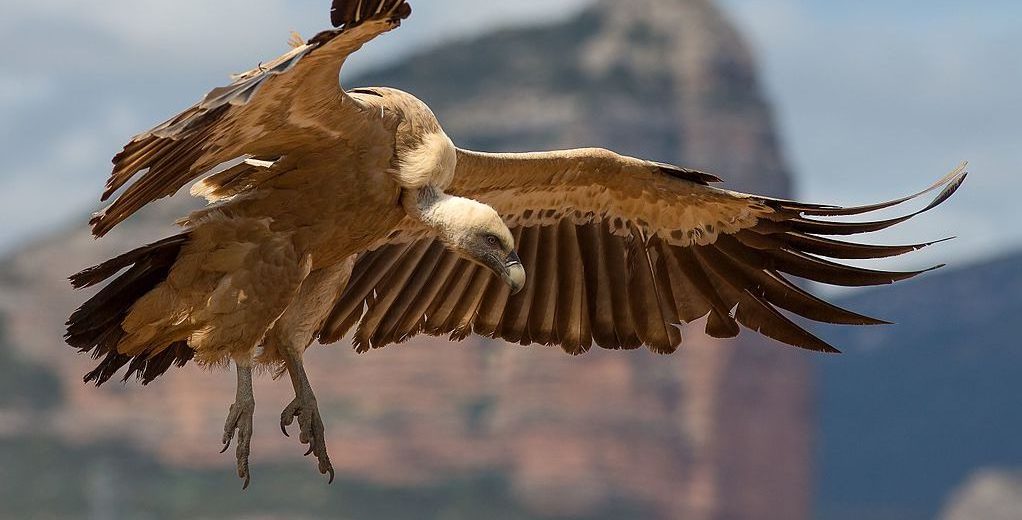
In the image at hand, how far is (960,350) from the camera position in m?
121

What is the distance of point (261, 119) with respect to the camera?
9.06 meters

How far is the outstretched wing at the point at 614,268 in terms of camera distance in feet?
37.0

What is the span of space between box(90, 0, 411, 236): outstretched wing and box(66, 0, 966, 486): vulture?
0.04 ft

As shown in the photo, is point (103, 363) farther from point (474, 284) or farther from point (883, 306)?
point (883, 306)

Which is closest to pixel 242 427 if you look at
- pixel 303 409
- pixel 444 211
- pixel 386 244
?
pixel 303 409

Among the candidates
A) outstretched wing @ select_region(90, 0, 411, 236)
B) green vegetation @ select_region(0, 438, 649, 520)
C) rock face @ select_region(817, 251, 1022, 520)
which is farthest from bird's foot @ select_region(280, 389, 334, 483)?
rock face @ select_region(817, 251, 1022, 520)

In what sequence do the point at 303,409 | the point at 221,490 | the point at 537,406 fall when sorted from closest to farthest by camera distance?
the point at 303,409 < the point at 537,406 < the point at 221,490

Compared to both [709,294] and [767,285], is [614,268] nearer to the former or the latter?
[709,294]

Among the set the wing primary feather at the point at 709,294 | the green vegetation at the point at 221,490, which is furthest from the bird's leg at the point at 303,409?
the green vegetation at the point at 221,490

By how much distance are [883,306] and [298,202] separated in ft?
406

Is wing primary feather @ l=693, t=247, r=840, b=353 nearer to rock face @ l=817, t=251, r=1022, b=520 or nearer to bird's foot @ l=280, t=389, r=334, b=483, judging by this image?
bird's foot @ l=280, t=389, r=334, b=483

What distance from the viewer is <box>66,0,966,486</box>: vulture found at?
894cm

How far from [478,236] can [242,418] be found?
5.28 ft
